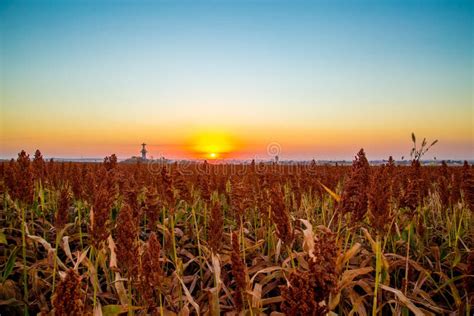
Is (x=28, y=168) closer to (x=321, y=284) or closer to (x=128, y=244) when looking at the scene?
(x=128, y=244)

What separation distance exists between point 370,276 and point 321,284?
2668 mm

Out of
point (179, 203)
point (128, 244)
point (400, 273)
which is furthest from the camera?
point (179, 203)

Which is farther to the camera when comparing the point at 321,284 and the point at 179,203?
the point at 179,203

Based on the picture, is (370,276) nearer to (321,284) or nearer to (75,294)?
(321,284)

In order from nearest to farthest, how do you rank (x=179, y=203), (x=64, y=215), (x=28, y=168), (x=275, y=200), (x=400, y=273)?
(x=275, y=200) < (x=64, y=215) < (x=28, y=168) < (x=400, y=273) < (x=179, y=203)

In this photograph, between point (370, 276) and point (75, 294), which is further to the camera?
point (370, 276)

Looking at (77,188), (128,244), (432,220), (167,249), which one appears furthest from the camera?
(432,220)

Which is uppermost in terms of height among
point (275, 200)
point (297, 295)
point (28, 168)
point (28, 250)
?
point (28, 168)

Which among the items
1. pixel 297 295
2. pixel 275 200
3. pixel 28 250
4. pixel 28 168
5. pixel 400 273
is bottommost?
pixel 400 273

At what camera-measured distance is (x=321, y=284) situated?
137 cm

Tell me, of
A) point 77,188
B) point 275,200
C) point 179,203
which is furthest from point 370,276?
point 77,188

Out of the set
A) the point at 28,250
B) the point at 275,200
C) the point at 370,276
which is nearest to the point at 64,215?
the point at 28,250

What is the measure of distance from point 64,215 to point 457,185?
5.72 m

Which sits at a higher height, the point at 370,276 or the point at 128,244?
the point at 128,244
